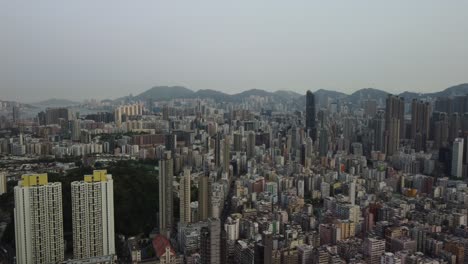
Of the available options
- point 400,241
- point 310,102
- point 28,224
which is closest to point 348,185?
point 400,241

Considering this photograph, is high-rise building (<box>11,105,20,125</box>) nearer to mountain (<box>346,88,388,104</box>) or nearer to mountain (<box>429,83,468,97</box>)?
mountain (<box>346,88,388,104</box>)

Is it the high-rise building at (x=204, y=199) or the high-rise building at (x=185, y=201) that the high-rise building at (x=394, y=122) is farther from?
the high-rise building at (x=185, y=201)

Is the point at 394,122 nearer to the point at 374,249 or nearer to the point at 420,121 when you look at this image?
the point at 420,121

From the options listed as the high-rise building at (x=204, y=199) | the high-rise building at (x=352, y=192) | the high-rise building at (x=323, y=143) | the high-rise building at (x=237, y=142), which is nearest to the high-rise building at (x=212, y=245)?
the high-rise building at (x=204, y=199)

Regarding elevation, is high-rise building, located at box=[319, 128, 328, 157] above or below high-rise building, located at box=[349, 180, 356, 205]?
above

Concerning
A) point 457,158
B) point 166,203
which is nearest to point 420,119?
point 457,158

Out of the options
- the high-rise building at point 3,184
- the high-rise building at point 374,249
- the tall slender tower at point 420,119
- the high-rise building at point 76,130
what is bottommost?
the high-rise building at point 374,249

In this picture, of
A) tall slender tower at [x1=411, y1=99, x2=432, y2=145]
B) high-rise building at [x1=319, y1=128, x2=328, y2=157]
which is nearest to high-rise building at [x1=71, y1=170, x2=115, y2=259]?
high-rise building at [x1=319, y1=128, x2=328, y2=157]
